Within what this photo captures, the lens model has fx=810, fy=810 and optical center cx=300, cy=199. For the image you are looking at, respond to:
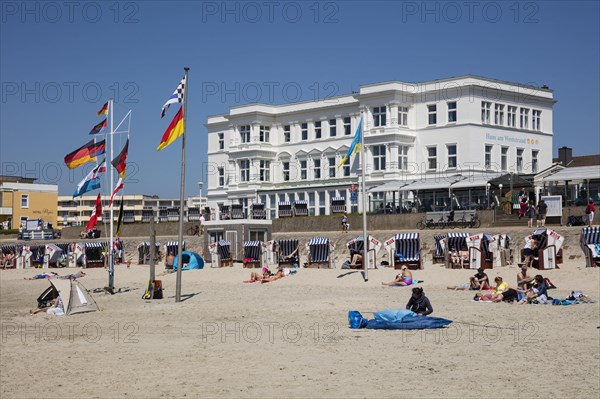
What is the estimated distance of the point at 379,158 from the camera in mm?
54062

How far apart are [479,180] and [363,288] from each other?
737 inches

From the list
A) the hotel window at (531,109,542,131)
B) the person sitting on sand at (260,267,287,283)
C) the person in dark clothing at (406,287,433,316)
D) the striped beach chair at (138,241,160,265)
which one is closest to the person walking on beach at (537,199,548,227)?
the person sitting on sand at (260,267,287,283)

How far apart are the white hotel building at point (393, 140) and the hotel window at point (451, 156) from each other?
0.06m

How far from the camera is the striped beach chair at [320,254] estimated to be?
1260 inches

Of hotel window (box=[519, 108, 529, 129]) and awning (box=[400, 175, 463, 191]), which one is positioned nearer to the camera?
awning (box=[400, 175, 463, 191])

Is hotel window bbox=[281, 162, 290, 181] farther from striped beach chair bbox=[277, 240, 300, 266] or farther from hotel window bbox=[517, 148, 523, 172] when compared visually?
striped beach chair bbox=[277, 240, 300, 266]

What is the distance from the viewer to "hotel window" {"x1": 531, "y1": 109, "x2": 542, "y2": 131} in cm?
5553

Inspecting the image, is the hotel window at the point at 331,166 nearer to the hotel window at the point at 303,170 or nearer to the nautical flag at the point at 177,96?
the hotel window at the point at 303,170

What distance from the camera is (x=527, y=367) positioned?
498 inches

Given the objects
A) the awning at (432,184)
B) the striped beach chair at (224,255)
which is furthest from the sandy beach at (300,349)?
the awning at (432,184)

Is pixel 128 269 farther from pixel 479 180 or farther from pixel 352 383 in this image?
pixel 352 383

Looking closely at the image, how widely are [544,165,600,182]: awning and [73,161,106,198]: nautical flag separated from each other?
2290 centimetres

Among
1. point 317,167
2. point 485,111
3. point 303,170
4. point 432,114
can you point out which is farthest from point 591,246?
point 303,170

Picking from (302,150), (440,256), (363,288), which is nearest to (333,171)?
(302,150)
